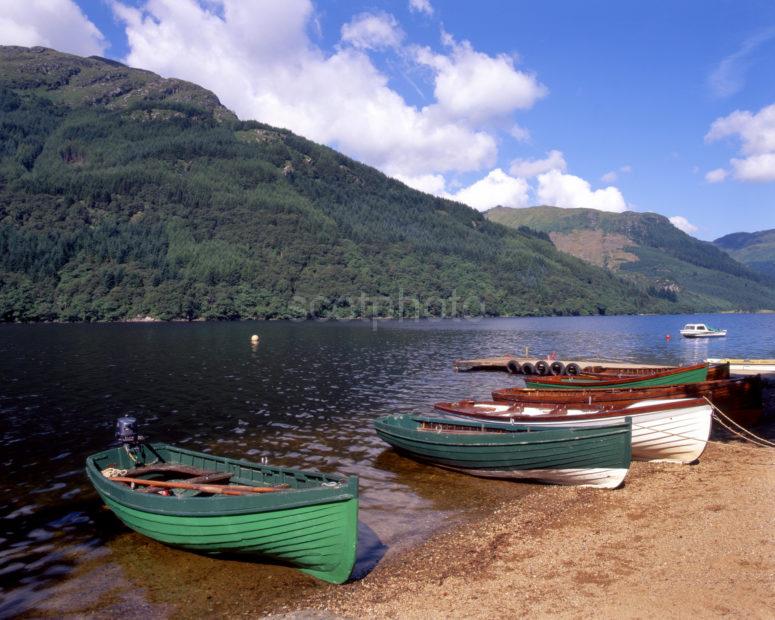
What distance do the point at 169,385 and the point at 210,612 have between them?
3442 centimetres

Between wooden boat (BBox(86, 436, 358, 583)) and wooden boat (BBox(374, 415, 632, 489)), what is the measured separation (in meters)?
7.93

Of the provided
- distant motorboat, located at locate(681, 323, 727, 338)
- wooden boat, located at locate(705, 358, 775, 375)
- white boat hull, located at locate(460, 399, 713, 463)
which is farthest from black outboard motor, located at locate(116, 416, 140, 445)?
distant motorboat, located at locate(681, 323, 727, 338)

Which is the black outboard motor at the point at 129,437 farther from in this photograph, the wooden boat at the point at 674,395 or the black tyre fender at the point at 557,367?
the black tyre fender at the point at 557,367

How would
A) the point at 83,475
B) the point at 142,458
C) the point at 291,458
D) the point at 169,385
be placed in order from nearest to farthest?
the point at 142,458 → the point at 83,475 → the point at 291,458 → the point at 169,385

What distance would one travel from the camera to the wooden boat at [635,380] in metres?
29.9

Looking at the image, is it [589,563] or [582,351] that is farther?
[582,351]

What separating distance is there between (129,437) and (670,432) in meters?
18.8

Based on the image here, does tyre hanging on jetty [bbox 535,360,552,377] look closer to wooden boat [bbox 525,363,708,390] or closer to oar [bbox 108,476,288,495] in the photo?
wooden boat [bbox 525,363,708,390]

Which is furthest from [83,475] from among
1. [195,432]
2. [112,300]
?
[112,300]

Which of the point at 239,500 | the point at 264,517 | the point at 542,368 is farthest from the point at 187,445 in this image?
the point at 542,368

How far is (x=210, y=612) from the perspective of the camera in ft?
38.3

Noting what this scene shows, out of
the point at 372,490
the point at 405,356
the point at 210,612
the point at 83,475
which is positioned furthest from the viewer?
the point at 405,356

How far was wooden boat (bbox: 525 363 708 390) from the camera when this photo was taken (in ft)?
98.0

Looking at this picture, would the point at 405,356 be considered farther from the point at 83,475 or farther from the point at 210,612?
the point at 210,612
